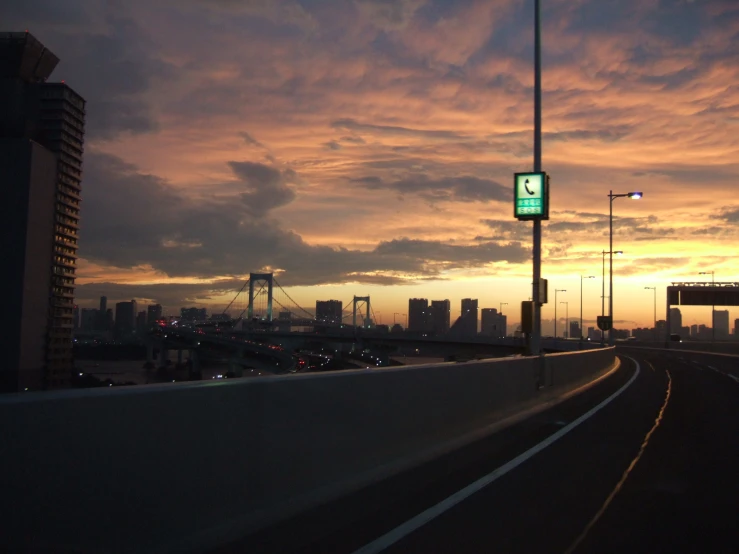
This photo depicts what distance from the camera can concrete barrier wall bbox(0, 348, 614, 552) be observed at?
482cm

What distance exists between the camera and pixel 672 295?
101 metres

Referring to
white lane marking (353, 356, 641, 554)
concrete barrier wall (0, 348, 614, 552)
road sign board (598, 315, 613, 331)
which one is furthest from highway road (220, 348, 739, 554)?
road sign board (598, 315, 613, 331)

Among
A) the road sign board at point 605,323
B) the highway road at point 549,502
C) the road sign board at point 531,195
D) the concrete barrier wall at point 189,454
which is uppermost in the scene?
the road sign board at point 531,195

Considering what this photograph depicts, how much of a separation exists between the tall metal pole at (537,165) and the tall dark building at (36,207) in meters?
12.4

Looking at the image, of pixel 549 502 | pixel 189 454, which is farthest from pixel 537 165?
pixel 189 454

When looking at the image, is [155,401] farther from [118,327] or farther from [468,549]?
[118,327]

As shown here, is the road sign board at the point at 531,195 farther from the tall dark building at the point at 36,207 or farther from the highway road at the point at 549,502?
the tall dark building at the point at 36,207

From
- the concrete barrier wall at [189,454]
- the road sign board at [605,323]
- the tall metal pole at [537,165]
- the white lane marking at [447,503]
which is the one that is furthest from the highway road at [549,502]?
the road sign board at [605,323]

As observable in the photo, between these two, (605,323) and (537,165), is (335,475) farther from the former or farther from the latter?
(605,323)

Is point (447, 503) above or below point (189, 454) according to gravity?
below

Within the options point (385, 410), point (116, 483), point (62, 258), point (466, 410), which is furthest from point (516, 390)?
point (116, 483)

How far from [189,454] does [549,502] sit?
14.0 ft

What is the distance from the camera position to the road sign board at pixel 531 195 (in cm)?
2064

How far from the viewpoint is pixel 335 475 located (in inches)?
328
